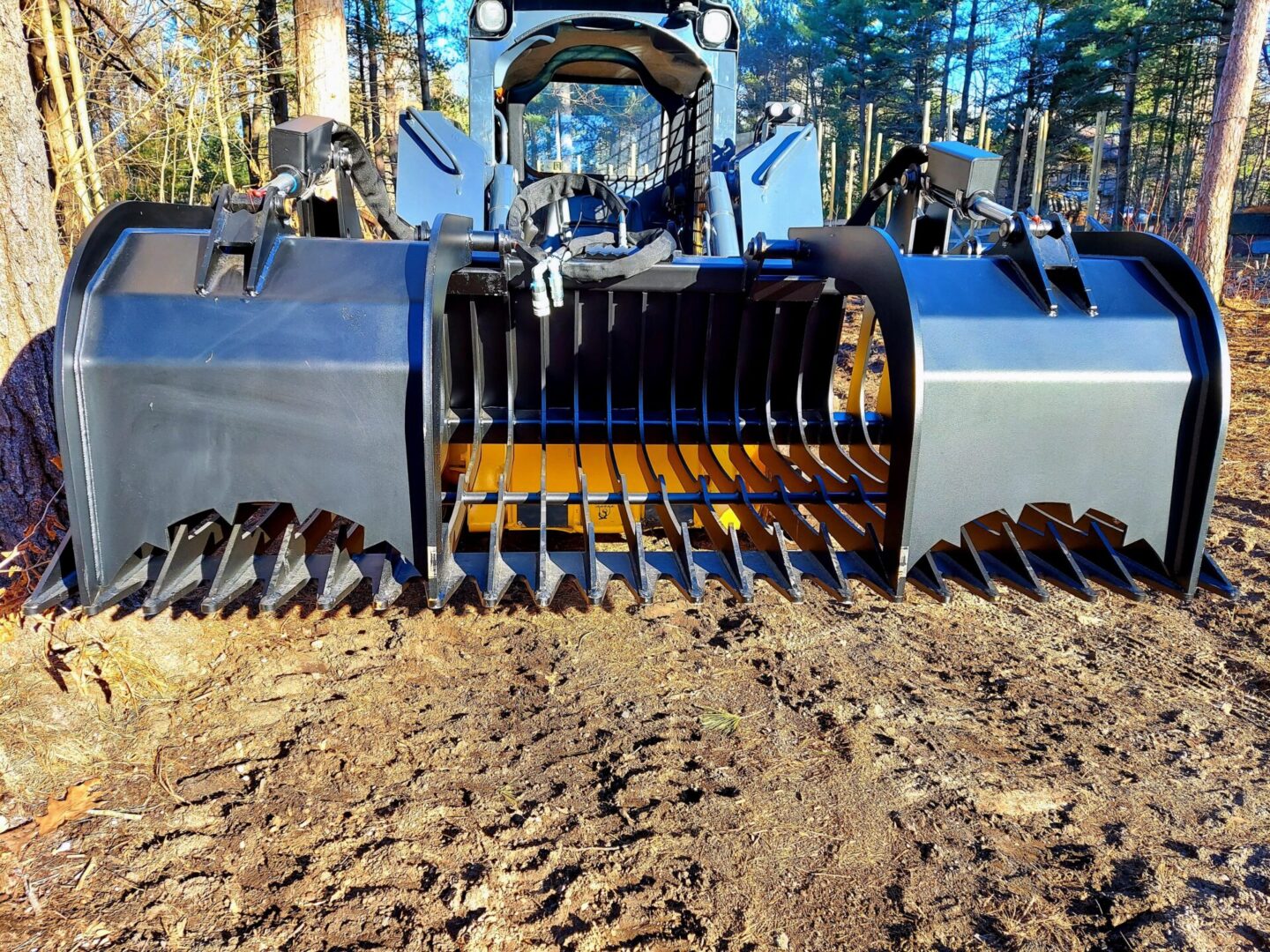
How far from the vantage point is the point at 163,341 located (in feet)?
6.72

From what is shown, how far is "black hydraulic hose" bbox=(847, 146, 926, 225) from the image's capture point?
323 centimetres

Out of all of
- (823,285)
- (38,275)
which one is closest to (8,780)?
(38,275)

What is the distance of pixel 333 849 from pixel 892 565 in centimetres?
144

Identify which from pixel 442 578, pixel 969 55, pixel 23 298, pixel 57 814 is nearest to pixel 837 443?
pixel 442 578

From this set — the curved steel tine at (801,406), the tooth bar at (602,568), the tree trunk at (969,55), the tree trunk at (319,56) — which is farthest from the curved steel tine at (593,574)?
the tree trunk at (969,55)

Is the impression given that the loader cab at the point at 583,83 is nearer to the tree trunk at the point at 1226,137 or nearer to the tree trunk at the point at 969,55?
the tree trunk at the point at 1226,137

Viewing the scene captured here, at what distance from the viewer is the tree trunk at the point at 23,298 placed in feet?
8.73

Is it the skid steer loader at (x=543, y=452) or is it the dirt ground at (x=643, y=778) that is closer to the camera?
the dirt ground at (x=643, y=778)

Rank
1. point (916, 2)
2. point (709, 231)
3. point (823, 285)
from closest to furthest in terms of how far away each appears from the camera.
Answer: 1. point (823, 285)
2. point (709, 231)
3. point (916, 2)

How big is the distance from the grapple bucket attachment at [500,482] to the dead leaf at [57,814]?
17.4 inches

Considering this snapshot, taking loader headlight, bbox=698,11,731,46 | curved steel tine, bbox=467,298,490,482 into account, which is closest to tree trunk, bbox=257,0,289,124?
loader headlight, bbox=698,11,731,46

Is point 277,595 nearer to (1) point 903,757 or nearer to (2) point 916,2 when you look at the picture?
(1) point 903,757

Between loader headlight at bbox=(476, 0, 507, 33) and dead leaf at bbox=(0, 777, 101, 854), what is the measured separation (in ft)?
11.4

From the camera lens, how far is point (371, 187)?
3408 mm
